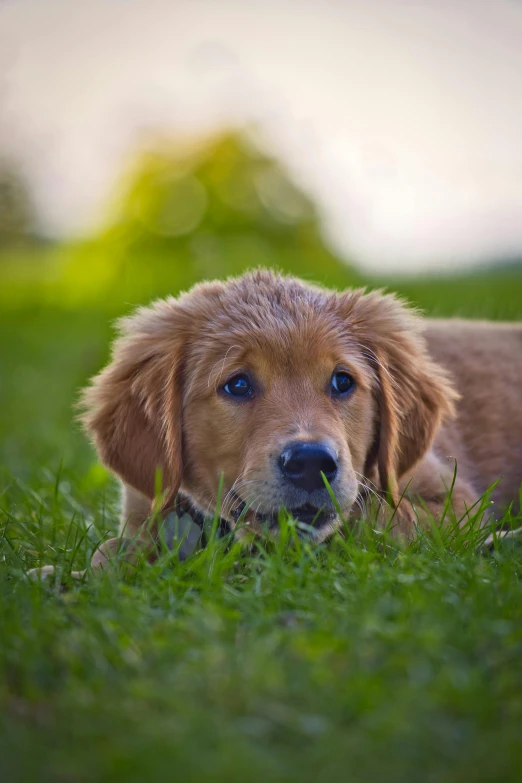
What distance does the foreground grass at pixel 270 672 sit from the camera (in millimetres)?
1668

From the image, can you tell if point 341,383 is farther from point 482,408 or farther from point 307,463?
point 482,408

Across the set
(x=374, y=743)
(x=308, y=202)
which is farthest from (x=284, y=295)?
(x=308, y=202)

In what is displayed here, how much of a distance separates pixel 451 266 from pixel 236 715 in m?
7.17

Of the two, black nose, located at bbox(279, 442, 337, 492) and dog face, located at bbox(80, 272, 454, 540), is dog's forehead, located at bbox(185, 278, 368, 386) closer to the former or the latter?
dog face, located at bbox(80, 272, 454, 540)

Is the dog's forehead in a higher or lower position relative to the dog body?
higher

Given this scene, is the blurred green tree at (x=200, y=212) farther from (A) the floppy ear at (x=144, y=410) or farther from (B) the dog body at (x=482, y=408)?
(A) the floppy ear at (x=144, y=410)

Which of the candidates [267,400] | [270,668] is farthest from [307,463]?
[270,668]

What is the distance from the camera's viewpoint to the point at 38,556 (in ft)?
10.4

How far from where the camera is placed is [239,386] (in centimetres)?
336

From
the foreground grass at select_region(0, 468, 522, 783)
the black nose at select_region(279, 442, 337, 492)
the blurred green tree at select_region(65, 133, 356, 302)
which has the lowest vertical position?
the foreground grass at select_region(0, 468, 522, 783)

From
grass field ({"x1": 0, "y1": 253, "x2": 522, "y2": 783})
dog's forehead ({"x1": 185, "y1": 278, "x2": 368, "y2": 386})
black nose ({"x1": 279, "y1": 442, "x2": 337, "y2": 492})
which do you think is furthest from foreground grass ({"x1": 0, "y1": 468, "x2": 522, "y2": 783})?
dog's forehead ({"x1": 185, "y1": 278, "x2": 368, "y2": 386})

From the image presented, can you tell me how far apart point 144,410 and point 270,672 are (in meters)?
1.76

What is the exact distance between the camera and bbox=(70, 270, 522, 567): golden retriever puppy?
3.09 meters

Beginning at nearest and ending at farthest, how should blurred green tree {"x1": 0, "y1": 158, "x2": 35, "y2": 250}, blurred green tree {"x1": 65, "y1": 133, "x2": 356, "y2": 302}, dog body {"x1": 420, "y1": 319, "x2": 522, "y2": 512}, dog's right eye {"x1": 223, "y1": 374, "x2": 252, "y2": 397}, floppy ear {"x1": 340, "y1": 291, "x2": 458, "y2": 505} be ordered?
1. dog's right eye {"x1": 223, "y1": 374, "x2": 252, "y2": 397}
2. floppy ear {"x1": 340, "y1": 291, "x2": 458, "y2": 505}
3. dog body {"x1": 420, "y1": 319, "x2": 522, "y2": 512}
4. blurred green tree {"x1": 0, "y1": 158, "x2": 35, "y2": 250}
5. blurred green tree {"x1": 65, "y1": 133, "x2": 356, "y2": 302}
